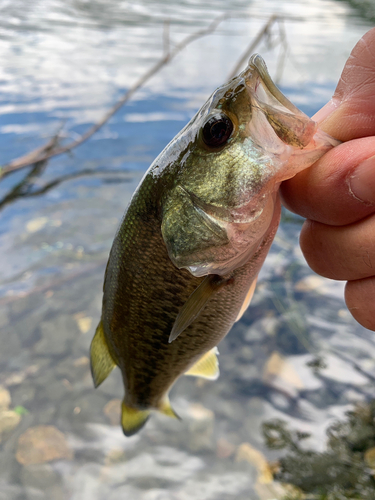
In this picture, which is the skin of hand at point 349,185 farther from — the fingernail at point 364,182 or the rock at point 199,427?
the rock at point 199,427

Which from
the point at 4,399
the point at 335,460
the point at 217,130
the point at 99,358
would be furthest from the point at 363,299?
the point at 4,399

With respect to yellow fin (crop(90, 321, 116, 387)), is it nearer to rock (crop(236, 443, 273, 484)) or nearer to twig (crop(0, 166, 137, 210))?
rock (crop(236, 443, 273, 484))

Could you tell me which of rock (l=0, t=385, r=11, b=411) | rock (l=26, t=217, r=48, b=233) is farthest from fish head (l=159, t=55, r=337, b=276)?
rock (l=26, t=217, r=48, b=233)

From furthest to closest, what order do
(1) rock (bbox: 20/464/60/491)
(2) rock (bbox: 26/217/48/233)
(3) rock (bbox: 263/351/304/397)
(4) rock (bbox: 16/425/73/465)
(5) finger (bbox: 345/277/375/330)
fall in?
1. (2) rock (bbox: 26/217/48/233)
2. (3) rock (bbox: 263/351/304/397)
3. (4) rock (bbox: 16/425/73/465)
4. (1) rock (bbox: 20/464/60/491)
5. (5) finger (bbox: 345/277/375/330)

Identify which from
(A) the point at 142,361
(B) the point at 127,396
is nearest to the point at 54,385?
(B) the point at 127,396

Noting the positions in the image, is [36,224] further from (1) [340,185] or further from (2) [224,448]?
(1) [340,185]

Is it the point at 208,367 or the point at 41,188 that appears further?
the point at 41,188
